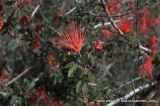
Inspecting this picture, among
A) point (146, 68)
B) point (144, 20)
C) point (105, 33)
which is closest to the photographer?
point (146, 68)

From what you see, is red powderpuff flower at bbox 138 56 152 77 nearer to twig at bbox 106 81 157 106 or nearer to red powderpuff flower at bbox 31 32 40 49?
twig at bbox 106 81 157 106

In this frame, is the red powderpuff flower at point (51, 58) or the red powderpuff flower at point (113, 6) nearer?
the red powderpuff flower at point (51, 58)

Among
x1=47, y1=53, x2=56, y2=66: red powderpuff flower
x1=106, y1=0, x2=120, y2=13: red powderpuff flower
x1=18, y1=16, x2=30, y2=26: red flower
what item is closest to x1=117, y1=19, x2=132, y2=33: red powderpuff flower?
x1=106, y1=0, x2=120, y2=13: red powderpuff flower

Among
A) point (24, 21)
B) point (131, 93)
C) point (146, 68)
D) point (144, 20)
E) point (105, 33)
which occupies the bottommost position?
point (131, 93)

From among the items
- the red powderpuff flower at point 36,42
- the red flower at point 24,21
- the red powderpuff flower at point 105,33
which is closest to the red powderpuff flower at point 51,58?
the red powderpuff flower at point 36,42

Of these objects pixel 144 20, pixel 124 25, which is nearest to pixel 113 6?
pixel 124 25

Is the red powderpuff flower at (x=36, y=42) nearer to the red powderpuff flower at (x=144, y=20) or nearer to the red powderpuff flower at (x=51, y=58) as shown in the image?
the red powderpuff flower at (x=51, y=58)

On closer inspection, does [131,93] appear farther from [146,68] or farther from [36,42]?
[36,42]

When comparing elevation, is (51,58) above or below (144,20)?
below
